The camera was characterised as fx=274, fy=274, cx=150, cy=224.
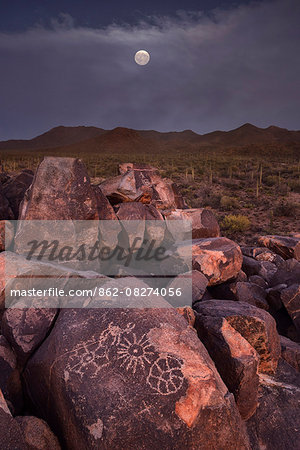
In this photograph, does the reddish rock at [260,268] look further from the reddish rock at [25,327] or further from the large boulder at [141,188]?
the reddish rock at [25,327]

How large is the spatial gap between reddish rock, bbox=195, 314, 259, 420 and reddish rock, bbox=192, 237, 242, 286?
1877 mm

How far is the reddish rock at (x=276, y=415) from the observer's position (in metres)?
2.66

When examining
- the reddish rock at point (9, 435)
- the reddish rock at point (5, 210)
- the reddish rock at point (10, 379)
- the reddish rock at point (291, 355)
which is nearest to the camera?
the reddish rock at point (9, 435)

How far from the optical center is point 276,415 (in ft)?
9.42

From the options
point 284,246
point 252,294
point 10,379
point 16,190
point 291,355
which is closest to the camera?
point 10,379

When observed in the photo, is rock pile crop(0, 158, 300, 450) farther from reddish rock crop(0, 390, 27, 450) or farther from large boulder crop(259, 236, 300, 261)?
Answer: large boulder crop(259, 236, 300, 261)

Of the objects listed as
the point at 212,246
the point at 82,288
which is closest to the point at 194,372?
the point at 82,288

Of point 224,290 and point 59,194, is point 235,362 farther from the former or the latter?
point 59,194

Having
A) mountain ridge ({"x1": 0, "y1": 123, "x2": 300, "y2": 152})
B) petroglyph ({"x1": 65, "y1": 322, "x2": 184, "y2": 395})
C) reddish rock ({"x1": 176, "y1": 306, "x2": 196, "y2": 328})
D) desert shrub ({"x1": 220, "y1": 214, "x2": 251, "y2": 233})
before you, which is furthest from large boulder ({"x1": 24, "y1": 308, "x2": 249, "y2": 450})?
mountain ridge ({"x1": 0, "y1": 123, "x2": 300, "y2": 152})

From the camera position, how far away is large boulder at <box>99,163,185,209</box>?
620 centimetres

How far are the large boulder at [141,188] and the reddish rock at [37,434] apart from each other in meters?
4.52

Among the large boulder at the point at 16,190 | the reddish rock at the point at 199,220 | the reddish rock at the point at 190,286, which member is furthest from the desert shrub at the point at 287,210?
the large boulder at the point at 16,190

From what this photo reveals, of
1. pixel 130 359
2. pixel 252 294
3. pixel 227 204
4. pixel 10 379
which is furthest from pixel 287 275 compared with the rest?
pixel 227 204

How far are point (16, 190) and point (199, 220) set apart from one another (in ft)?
13.8
